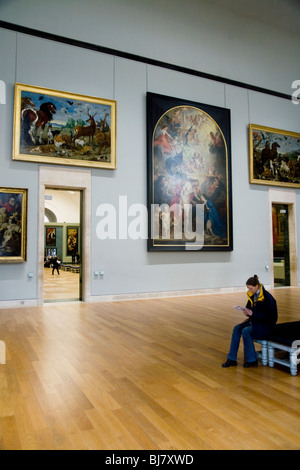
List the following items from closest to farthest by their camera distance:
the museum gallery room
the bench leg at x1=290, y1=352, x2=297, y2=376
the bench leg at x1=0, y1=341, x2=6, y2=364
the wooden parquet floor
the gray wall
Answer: the wooden parquet floor, the museum gallery room, the bench leg at x1=290, y1=352, x2=297, y2=376, the bench leg at x1=0, y1=341, x2=6, y2=364, the gray wall

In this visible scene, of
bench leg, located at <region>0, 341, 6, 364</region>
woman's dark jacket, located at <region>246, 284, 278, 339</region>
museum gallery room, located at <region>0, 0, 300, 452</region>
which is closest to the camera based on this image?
museum gallery room, located at <region>0, 0, 300, 452</region>

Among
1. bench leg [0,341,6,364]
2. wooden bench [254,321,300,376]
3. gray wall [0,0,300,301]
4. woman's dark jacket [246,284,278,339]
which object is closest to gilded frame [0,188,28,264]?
gray wall [0,0,300,301]

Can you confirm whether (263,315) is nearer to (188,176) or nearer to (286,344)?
(286,344)

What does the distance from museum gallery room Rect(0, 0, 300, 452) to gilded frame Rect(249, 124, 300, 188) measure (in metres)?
0.08

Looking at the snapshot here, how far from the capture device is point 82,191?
44.7 ft

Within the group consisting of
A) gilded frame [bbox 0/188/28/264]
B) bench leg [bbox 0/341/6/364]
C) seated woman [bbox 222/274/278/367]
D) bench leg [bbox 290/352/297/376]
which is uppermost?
gilded frame [bbox 0/188/28/264]

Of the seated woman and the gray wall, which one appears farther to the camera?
the gray wall

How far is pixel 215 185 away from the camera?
1588 cm

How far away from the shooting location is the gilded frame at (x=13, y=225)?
11867 millimetres

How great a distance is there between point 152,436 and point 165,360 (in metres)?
2.61

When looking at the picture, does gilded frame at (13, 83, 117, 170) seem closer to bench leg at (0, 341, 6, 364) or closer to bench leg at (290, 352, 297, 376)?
bench leg at (0, 341, 6, 364)

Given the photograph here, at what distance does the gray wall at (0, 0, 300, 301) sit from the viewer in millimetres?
12484

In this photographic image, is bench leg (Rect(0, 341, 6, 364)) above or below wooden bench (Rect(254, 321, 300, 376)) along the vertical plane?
below

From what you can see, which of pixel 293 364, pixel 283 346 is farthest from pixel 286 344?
pixel 293 364
